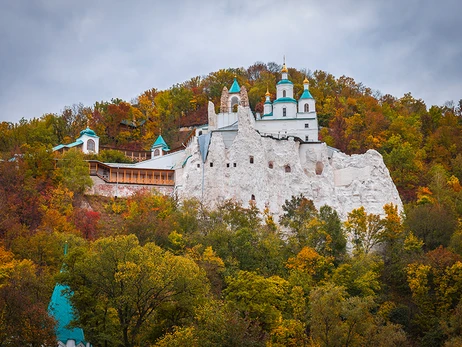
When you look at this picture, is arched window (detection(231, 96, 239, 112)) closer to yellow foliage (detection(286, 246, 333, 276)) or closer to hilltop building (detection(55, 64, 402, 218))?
hilltop building (detection(55, 64, 402, 218))

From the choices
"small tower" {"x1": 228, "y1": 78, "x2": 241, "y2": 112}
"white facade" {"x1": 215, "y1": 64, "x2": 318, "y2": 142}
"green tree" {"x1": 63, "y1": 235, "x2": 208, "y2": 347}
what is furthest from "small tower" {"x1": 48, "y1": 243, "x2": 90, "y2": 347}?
"small tower" {"x1": 228, "y1": 78, "x2": 241, "y2": 112}

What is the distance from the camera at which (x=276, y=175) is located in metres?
54.7

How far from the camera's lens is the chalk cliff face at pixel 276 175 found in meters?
53.3

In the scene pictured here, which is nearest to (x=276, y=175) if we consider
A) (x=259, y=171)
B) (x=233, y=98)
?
(x=259, y=171)

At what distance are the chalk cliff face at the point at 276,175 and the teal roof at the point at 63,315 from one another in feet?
66.1

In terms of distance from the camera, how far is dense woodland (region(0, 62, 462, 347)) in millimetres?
32594

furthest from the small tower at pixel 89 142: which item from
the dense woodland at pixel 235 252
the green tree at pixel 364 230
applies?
the green tree at pixel 364 230

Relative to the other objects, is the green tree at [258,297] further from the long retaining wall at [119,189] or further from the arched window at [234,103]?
the arched window at [234,103]

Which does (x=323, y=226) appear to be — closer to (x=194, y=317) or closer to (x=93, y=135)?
(x=194, y=317)

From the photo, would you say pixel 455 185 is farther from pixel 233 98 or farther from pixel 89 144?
pixel 89 144

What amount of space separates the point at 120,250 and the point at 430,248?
24482mm

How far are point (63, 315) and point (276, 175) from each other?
80.6 ft

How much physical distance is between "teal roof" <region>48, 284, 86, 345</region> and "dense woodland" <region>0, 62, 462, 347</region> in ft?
2.06

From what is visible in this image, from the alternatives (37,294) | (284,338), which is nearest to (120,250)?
(37,294)
